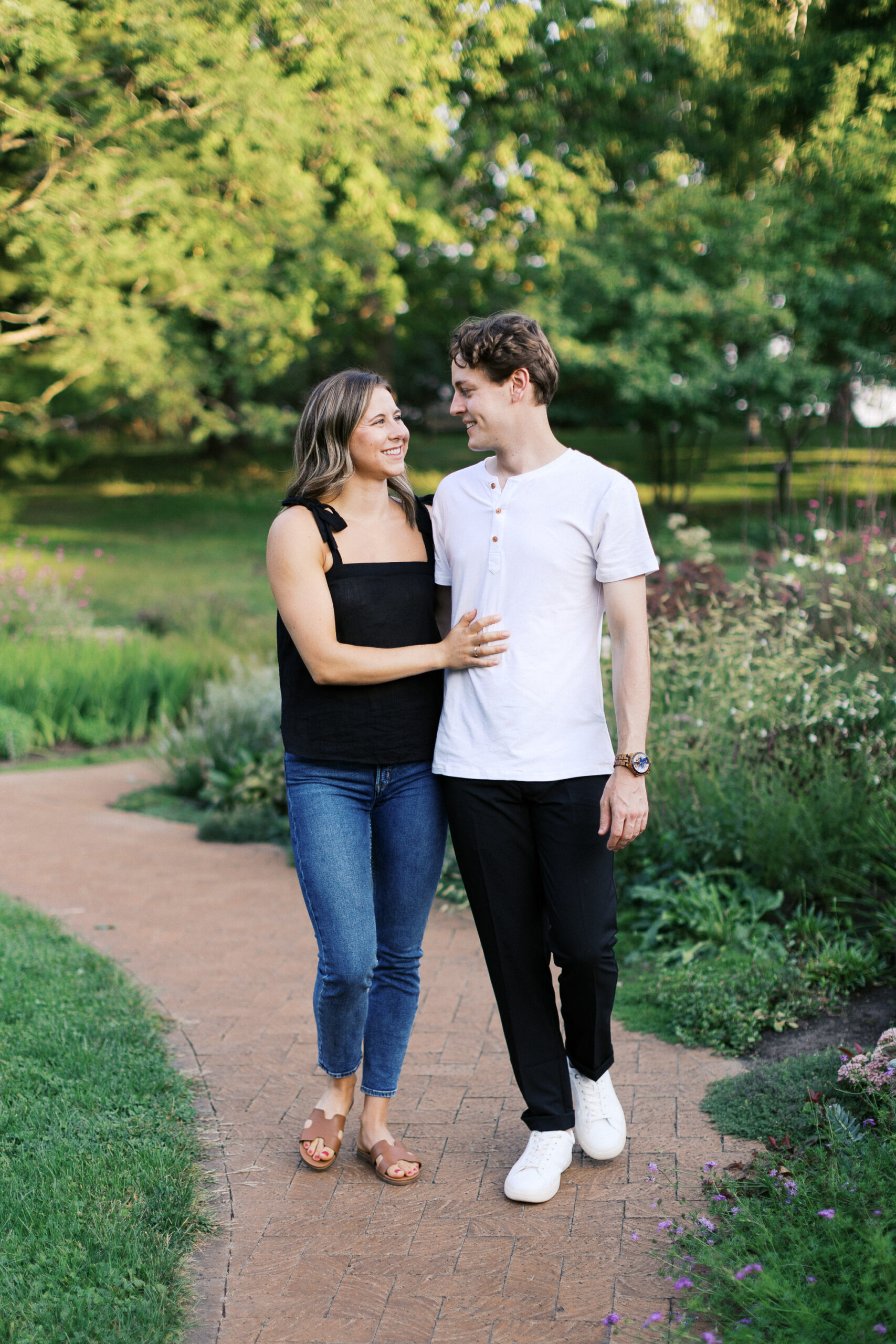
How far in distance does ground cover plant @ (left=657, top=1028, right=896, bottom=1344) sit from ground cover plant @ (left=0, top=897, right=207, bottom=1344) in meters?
1.13

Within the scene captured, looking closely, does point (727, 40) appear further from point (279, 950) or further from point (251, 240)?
point (279, 950)

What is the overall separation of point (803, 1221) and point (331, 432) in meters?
2.06

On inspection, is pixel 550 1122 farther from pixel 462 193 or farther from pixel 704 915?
pixel 462 193

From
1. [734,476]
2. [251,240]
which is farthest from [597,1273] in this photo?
[734,476]

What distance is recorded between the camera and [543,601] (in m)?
2.70

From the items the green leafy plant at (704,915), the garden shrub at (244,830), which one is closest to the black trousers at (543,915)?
the green leafy plant at (704,915)

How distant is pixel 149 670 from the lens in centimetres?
959

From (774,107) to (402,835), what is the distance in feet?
60.8

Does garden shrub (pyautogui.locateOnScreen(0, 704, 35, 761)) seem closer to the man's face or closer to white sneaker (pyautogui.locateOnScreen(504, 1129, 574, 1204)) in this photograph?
white sneaker (pyautogui.locateOnScreen(504, 1129, 574, 1204))

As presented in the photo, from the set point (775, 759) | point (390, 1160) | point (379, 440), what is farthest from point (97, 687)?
point (379, 440)

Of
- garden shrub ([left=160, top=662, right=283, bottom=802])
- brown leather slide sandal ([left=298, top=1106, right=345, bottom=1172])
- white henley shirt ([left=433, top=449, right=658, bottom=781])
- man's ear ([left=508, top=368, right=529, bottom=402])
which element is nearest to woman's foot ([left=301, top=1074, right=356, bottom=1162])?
brown leather slide sandal ([left=298, top=1106, right=345, bottom=1172])

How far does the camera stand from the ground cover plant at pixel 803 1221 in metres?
2.13

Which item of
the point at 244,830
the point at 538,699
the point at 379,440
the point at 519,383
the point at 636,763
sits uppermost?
the point at 519,383

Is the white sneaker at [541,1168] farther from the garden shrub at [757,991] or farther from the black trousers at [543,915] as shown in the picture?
the garden shrub at [757,991]
